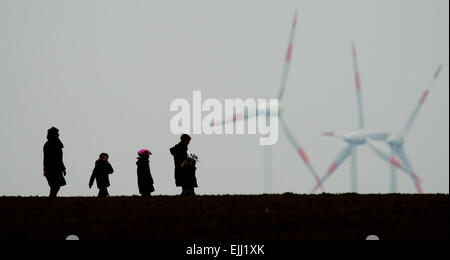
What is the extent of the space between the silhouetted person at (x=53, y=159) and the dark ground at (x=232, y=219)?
195 inches

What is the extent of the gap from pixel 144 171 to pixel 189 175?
2.93 meters

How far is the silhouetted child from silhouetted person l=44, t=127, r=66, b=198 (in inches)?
131

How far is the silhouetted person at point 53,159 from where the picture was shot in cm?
3316

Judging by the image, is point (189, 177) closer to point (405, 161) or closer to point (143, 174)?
point (143, 174)

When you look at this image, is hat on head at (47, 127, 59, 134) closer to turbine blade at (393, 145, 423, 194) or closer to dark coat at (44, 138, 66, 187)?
dark coat at (44, 138, 66, 187)

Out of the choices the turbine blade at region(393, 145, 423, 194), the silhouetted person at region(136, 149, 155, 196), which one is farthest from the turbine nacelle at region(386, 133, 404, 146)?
the silhouetted person at region(136, 149, 155, 196)

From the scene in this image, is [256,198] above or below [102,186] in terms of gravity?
below

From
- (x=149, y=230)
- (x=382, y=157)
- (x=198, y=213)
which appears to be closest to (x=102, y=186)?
(x=198, y=213)

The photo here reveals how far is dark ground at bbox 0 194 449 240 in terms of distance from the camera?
1998 centimetres

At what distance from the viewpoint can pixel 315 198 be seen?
28.8 meters

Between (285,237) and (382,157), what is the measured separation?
52.3 metres

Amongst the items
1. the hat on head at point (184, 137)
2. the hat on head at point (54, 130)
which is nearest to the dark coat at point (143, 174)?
the hat on head at point (184, 137)
